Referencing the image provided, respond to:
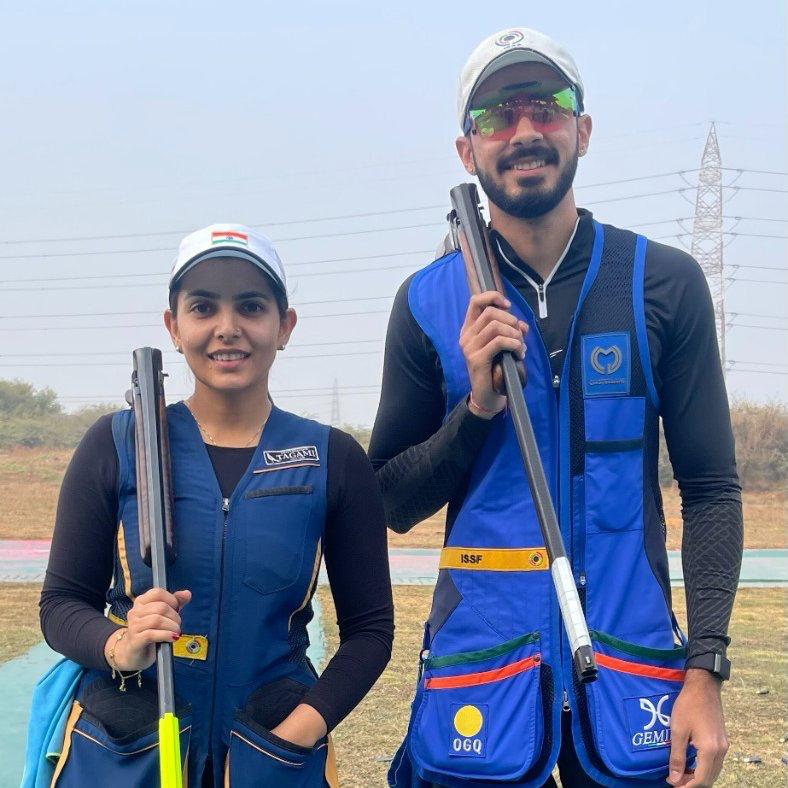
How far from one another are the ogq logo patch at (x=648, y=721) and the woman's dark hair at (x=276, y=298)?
1.21 metres

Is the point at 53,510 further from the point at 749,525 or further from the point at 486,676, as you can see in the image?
the point at 486,676

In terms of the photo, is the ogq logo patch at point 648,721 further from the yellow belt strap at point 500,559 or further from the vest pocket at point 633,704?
the yellow belt strap at point 500,559

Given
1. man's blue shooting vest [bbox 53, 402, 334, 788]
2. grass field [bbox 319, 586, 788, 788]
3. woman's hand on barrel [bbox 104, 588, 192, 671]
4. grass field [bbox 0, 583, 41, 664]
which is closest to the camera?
woman's hand on barrel [bbox 104, 588, 192, 671]

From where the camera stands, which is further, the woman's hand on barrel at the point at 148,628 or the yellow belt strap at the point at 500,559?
the yellow belt strap at the point at 500,559

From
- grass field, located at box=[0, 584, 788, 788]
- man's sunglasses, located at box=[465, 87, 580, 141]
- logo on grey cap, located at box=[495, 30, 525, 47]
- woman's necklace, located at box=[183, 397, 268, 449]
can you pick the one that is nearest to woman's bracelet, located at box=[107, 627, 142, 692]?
woman's necklace, located at box=[183, 397, 268, 449]

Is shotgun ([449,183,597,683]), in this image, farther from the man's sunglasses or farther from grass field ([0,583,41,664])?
grass field ([0,583,41,664])

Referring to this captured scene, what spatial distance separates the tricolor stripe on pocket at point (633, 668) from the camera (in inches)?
86.0

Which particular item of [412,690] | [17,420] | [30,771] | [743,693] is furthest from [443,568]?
[17,420]

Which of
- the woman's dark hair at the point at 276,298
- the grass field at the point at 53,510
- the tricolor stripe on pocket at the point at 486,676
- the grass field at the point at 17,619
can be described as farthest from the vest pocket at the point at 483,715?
the grass field at the point at 53,510

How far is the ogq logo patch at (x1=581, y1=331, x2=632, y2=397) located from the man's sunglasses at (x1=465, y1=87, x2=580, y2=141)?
0.53 metres

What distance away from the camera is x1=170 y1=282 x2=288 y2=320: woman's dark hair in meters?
2.48

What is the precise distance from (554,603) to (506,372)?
0.51 m

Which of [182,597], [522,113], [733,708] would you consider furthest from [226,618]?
[733,708]

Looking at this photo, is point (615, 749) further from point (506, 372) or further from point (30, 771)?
point (30, 771)
